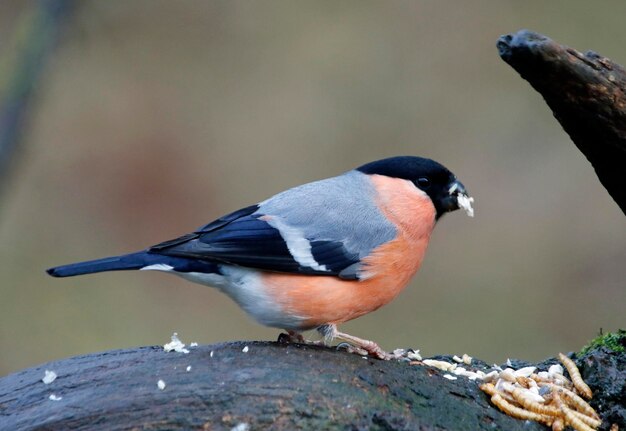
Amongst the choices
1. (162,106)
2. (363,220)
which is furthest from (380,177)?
(162,106)

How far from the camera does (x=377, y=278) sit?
152 inches

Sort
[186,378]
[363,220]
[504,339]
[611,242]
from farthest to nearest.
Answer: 1. [611,242]
2. [504,339]
3. [363,220]
4. [186,378]

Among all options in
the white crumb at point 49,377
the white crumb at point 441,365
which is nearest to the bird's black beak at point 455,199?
the white crumb at point 441,365

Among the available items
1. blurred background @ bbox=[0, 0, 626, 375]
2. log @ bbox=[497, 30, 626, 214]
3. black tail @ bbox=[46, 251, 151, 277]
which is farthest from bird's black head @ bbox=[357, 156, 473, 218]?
blurred background @ bbox=[0, 0, 626, 375]

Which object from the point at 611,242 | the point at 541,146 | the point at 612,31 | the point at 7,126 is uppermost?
the point at 612,31

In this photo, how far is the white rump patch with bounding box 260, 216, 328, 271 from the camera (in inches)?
148

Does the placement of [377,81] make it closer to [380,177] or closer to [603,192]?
[603,192]

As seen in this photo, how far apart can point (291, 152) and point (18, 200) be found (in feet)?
8.16

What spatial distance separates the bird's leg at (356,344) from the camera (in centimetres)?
377

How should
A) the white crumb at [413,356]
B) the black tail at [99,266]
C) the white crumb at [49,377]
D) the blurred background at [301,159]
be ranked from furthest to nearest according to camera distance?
the blurred background at [301,159]
the white crumb at [413,356]
the black tail at [99,266]
the white crumb at [49,377]

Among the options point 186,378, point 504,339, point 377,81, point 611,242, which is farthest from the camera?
point 377,81

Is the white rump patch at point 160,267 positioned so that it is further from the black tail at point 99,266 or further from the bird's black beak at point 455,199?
the bird's black beak at point 455,199

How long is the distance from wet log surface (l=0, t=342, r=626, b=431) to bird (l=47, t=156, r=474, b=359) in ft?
0.59

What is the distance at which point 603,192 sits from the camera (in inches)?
336
